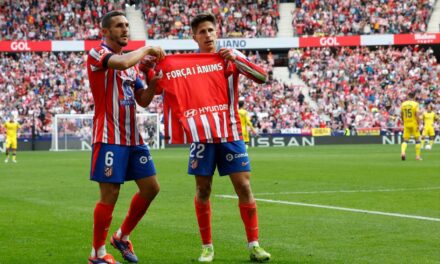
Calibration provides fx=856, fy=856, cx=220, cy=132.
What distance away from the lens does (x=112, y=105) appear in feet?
25.8

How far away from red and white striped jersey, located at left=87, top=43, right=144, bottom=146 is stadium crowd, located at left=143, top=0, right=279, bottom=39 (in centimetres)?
4917

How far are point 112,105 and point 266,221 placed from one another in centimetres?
418

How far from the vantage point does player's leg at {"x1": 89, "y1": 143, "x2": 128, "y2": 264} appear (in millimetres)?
7770

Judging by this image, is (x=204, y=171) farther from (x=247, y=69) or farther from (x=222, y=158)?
(x=247, y=69)

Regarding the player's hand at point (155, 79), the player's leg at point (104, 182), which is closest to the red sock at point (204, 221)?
the player's leg at point (104, 182)

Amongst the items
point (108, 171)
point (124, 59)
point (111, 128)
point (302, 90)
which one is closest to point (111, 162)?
point (108, 171)

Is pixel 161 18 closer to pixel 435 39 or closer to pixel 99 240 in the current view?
pixel 435 39

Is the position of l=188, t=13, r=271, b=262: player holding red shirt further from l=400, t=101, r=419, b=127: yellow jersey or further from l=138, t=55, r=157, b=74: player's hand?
l=400, t=101, r=419, b=127: yellow jersey

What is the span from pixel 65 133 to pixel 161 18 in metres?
13.5

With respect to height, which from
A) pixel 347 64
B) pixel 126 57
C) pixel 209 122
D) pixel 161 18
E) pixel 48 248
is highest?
pixel 161 18

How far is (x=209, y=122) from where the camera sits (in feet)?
26.9

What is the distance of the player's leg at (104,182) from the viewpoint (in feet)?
25.5

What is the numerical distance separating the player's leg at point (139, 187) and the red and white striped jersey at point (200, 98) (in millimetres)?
360

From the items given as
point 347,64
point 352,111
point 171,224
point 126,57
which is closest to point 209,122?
point 126,57
